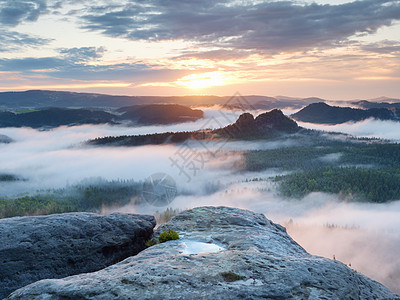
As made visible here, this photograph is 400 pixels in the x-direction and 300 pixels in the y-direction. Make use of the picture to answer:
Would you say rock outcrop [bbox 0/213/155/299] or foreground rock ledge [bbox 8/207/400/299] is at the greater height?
foreground rock ledge [bbox 8/207/400/299]

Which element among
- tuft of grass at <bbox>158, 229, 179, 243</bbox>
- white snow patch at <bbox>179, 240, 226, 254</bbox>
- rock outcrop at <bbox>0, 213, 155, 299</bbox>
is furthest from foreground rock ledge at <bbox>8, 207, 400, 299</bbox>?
rock outcrop at <bbox>0, 213, 155, 299</bbox>

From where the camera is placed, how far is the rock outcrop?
2573 cm

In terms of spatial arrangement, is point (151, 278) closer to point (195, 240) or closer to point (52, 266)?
point (195, 240)

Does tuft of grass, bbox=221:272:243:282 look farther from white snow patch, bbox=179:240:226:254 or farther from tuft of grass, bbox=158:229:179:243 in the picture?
tuft of grass, bbox=158:229:179:243

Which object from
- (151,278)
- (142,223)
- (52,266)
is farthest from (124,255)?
(151,278)

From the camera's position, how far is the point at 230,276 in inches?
649

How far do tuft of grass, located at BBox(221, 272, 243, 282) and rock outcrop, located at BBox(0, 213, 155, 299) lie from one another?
56.9 feet

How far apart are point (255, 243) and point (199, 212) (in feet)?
38.6

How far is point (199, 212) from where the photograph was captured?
35.7 meters

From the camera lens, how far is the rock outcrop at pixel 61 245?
25.7 metres

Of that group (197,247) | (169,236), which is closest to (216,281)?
(197,247)

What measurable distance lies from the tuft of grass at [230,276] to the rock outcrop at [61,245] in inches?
683

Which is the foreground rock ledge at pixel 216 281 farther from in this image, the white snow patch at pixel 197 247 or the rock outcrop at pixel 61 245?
the rock outcrop at pixel 61 245

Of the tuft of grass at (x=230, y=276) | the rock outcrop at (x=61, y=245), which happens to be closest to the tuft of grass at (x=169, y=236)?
the rock outcrop at (x=61, y=245)
